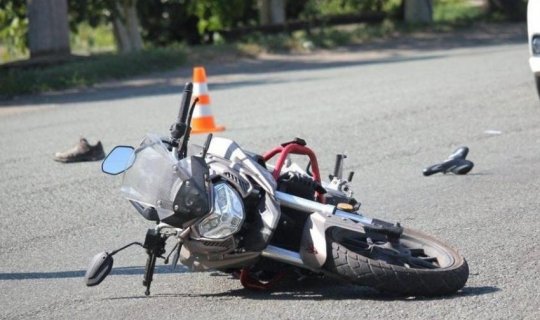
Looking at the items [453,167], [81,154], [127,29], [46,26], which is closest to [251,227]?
[453,167]

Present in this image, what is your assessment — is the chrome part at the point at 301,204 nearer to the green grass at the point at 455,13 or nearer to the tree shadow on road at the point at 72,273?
the tree shadow on road at the point at 72,273

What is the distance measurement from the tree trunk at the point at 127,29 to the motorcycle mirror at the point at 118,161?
65.7 feet

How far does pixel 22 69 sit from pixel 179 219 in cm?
1531

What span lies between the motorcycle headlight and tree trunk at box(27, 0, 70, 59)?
1635 cm

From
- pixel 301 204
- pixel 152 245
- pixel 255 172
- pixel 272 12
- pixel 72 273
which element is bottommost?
pixel 272 12

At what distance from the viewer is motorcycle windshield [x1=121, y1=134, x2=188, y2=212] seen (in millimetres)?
5930

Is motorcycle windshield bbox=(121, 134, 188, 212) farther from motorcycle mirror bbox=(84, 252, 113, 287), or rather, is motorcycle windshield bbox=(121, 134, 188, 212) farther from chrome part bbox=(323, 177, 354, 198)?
chrome part bbox=(323, 177, 354, 198)

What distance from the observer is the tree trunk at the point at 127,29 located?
2620 cm

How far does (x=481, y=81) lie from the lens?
16.6 metres

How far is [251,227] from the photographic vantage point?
6.07 metres

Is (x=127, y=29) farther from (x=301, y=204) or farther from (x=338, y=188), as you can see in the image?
(x=301, y=204)

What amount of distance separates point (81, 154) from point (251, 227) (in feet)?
18.9

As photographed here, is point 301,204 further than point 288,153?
No

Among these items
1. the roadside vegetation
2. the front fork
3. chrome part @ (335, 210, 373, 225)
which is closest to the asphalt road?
the front fork
